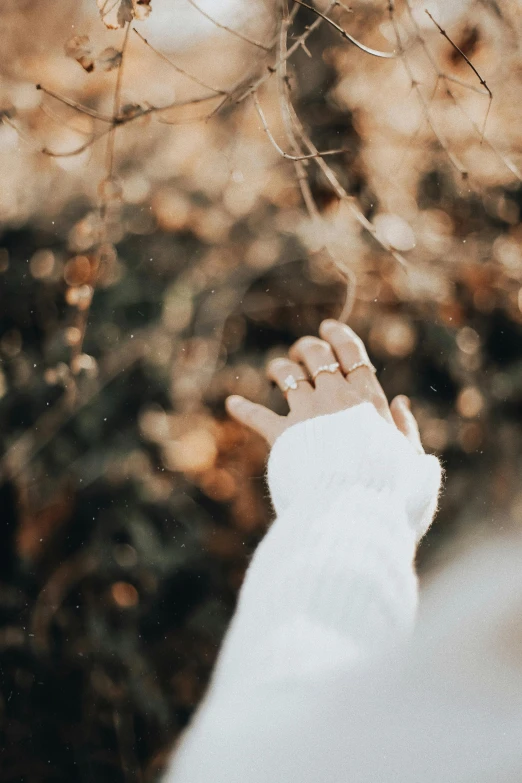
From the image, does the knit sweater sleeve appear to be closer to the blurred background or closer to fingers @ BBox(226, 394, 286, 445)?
fingers @ BBox(226, 394, 286, 445)

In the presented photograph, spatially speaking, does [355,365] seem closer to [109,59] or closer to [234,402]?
[234,402]

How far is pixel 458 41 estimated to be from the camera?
119 centimetres

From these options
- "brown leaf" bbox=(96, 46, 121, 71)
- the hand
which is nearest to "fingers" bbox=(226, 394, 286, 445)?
the hand

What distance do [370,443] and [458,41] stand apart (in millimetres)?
905

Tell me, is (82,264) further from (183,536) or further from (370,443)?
(370,443)

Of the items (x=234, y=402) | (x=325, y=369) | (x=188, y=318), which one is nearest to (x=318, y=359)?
(x=325, y=369)

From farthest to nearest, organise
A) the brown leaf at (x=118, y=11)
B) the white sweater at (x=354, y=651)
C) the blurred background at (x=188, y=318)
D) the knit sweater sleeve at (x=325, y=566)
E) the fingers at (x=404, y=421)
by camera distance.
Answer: the blurred background at (x=188, y=318) → the fingers at (x=404, y=421) → the brown leaf at (x=118, y=11) → the knit sweater sleeve at (x=325, y=566) → the white sweater at (x=354, y=651)

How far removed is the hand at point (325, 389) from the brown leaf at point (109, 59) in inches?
16.1

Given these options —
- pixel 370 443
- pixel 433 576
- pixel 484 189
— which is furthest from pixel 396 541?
pixel 484 189

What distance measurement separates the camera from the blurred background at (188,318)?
1261 millimetres

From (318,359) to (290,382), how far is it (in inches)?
2.0

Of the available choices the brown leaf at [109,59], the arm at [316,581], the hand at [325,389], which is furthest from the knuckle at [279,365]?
the brown leaf at [109,59]

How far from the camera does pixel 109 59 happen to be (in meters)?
0.66

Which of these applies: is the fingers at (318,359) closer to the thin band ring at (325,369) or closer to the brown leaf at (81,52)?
the thin band ring at (325,369)
